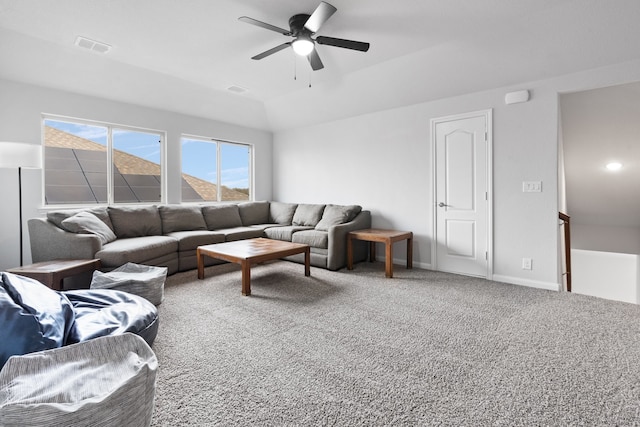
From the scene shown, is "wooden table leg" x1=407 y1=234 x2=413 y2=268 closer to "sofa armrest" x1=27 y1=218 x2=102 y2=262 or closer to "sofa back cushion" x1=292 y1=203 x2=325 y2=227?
"sofa back cushion" x1=292 y1=203 x2=325 y2=227

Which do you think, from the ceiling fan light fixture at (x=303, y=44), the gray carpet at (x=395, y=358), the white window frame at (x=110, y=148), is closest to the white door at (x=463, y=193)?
the gray carpet at (x=395, y=358)

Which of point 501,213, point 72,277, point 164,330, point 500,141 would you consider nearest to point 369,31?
point 500,141

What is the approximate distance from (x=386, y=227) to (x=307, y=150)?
2245 mm

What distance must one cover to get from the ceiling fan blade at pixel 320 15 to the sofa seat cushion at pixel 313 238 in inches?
104

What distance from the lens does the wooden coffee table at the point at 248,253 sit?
134 inches

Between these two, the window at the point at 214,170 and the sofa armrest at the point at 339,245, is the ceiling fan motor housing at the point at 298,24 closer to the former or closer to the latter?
the sofa armrest at the point at 339,245

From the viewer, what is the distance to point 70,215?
3758 millimetres

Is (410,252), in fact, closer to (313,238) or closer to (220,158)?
(313,238)

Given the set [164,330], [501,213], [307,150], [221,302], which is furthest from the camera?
[307,150]

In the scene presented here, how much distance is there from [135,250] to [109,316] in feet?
5.98

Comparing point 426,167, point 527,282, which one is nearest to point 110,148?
point 426,167

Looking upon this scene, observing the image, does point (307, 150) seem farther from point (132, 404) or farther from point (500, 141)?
point (132, 404)

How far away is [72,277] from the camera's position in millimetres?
3375

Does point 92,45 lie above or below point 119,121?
above
